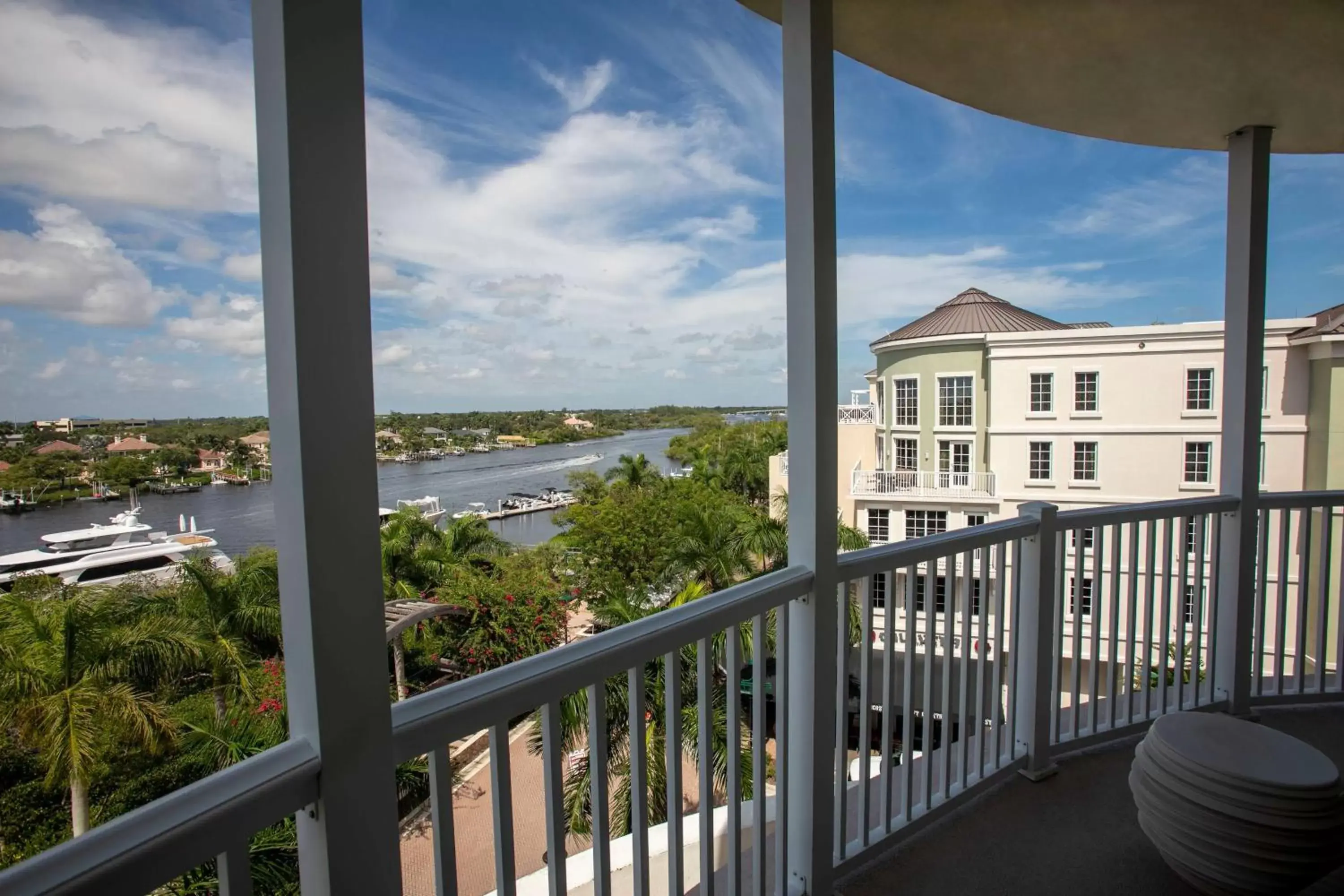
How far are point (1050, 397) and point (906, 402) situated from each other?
2.55 meters

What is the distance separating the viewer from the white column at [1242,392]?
272 centimetres

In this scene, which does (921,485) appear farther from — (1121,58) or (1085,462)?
(1121,58)

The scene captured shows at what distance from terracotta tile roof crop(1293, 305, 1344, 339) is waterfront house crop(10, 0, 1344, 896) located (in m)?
4.20

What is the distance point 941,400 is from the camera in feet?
29.9

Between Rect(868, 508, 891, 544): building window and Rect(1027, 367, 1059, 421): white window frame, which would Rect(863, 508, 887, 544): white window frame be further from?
Rect(1027, 367, 1059, 421): white window frame

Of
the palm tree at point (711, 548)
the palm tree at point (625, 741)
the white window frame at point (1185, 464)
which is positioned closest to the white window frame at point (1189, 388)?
the white window frame at point (1185, 464)

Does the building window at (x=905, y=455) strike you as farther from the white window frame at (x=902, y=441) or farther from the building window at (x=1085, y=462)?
the building window at (x=1085, y=462)

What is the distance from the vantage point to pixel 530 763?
12.5 m

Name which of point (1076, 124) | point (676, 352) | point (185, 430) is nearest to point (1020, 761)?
point (1076, 124)

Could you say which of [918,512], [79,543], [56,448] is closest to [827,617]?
[56,448]

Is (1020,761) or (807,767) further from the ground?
(807,767)

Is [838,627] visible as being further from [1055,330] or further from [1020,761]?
[1055,330]

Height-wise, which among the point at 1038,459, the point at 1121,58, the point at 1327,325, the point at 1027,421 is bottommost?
the point at 1038,459

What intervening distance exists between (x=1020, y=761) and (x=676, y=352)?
873 cm
